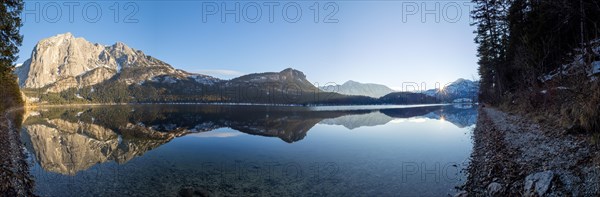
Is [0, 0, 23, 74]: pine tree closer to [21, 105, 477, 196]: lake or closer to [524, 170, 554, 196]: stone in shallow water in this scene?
[21, 105, 477, 196]: lake

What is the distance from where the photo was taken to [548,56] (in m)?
36.1

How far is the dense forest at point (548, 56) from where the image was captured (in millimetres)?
15453

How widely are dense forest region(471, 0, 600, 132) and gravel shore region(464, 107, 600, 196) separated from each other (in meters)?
1.38

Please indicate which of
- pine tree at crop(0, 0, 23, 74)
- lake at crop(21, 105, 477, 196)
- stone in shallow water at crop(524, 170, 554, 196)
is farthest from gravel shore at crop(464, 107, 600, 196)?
pine tree at crop(0, 0, 23, 74)

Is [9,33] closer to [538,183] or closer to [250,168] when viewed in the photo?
[250,168]

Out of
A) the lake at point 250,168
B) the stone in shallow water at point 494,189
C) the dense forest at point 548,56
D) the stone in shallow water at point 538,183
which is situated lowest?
the lake at point 250,168

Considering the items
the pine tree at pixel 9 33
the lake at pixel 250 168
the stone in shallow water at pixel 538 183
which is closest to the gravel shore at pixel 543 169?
the stone in shallow water at pixel 538 183

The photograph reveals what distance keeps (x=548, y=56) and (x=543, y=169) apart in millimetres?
33664

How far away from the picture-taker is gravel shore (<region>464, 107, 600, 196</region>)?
9.34 meters

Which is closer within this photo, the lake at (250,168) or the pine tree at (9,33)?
the lake at (250,168)

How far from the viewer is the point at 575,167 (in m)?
10.3

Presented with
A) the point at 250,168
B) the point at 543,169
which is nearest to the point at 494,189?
the point at 543,169

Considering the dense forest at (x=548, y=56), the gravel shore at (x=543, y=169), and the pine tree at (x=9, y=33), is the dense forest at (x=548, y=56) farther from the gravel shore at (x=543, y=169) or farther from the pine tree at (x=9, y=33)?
the pine tree at (x=9, y=33)

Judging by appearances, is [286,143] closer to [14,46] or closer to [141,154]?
[141,154]
